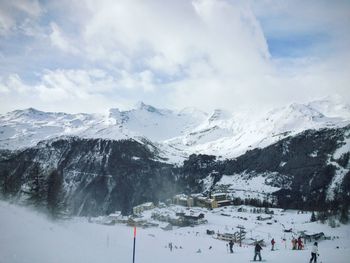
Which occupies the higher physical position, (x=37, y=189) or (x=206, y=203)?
(x=37, y=189)

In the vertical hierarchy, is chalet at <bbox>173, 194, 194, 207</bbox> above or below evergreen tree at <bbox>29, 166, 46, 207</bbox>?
below

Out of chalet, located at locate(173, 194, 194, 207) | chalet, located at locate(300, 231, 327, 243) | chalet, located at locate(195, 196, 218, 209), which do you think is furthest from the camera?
chalet, located at locate(173, 194, 194, 207)

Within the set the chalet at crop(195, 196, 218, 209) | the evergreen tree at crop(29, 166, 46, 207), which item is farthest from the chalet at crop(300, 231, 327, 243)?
the chalet at crop(195, 196, 218, 209)

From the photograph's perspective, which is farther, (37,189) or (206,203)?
(206,203)

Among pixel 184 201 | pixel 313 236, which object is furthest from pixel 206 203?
pixel 313 236

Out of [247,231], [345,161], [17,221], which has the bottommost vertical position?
[247,231]

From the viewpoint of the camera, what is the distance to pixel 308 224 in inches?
3772

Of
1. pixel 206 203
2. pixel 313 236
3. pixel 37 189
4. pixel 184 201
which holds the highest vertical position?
pixel 37 189

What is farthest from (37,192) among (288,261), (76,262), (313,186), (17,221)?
(313,186)

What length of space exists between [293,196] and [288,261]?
155805mm

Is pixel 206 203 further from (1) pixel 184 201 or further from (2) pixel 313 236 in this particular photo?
(2) pixel 313 236

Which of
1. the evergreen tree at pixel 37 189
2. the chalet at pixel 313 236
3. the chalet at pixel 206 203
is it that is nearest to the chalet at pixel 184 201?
the chalet at pixel 206 203

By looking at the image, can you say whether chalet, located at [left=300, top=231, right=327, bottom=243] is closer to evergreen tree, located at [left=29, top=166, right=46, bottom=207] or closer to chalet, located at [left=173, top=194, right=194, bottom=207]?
evergreen tree, located at [left=29, top=166, right=46, bottom=207]

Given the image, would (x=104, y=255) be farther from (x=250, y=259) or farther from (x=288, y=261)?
(x=288, y=261)
